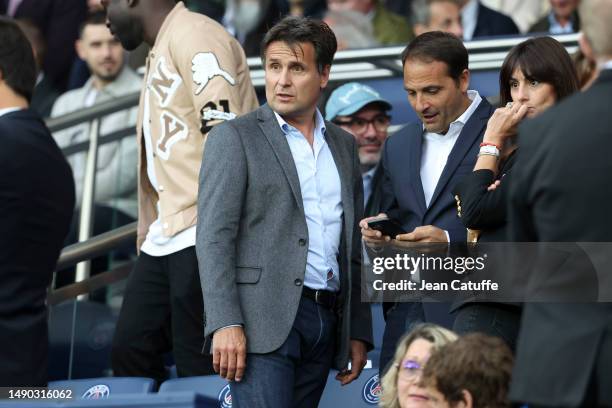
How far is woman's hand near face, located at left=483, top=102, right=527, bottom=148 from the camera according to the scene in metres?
4.75

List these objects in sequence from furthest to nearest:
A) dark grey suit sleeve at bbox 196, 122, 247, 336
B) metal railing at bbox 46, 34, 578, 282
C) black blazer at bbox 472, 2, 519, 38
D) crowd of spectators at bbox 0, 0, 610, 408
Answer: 1. black blazer at bbox 472, 2, 519, 38
2. metal railing at bbox 46, 34, 578, 282
3. dark grey suit sleeve at bbox 196, 122, 247, 336
4. crowd of spectators at bbox 0, 0, 610, 408

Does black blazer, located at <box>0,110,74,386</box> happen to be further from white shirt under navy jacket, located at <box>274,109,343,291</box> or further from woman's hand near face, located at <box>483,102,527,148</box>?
woman's hand near face, located at <box>483,102,527,148</box>

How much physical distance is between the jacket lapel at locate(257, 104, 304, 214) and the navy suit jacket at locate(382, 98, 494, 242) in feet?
1.40

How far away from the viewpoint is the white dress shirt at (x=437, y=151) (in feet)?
17.1

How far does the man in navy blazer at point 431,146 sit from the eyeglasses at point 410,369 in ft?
1.94

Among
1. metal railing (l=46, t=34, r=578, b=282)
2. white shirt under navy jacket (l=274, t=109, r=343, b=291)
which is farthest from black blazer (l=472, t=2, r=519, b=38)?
→ white shirt under navy jacket (l=274, t=109, r=343, b=291)

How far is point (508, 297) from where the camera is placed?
4.59 m

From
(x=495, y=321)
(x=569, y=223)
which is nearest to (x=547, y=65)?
(x=495, y=321)

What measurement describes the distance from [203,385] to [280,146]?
1249 millimetres

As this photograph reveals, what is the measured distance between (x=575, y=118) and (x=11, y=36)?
2315 mm

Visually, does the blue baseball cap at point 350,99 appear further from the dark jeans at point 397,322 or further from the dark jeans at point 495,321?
the dark jeans at point 495,321

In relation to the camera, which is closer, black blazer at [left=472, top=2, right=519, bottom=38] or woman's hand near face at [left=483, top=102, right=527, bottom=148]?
woman's hand near face at [left=483, top=102, right=527, bottom=148]

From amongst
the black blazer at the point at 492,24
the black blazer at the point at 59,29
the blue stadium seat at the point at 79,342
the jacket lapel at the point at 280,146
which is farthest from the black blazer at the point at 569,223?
the black blazer at the point at 59,29

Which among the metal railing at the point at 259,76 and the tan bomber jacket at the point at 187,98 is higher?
the metal railing at the point at 259,76
